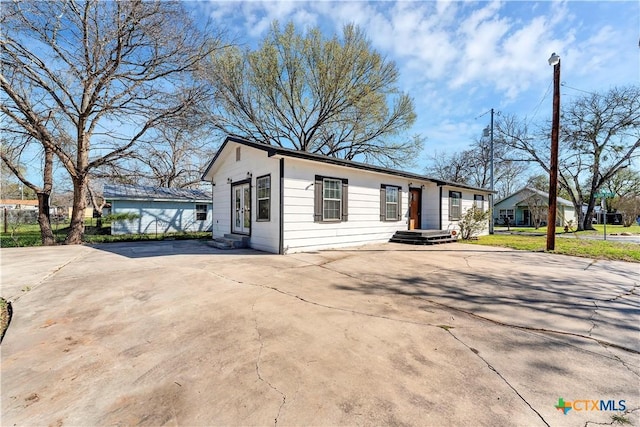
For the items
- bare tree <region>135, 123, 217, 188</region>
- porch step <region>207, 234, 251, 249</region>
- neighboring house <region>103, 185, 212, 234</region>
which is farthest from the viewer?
neighboring house <region>103, 185, 212, 234</region>

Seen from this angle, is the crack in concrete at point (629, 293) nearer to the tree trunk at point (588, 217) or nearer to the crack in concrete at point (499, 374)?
the crack in concrete at point (499, 374)

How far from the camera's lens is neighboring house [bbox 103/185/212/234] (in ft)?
50.8

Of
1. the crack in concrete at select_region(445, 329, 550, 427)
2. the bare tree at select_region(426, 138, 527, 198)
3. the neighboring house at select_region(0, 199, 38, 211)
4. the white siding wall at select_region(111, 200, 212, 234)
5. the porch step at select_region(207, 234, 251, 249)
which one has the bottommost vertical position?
the crack in concrete at select_region(445, 329, 550, 427)

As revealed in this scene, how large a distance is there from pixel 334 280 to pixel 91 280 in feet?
14.7

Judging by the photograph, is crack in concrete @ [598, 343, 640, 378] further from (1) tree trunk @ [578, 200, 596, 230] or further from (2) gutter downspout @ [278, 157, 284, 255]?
(1) tree trunk @ [578, 200, 596, 230]

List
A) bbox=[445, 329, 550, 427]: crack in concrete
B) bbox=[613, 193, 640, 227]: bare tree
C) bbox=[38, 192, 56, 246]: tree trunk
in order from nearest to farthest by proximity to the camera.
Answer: bbox=[445, 329, 550, 427]: crack in concrete → bbox=[38, 192, 56, 246]: tree trunk → bbox=[613, 193, 640, 227]: bare tree

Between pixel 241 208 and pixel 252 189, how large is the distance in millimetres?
1273

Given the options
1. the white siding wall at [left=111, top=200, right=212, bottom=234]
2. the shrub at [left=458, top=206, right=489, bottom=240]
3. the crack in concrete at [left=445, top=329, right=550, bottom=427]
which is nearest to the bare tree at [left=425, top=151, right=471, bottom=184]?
the shrub at [left=458, top=206, right=489, bottom=240]

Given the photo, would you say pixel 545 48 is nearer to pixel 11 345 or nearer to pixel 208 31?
pixel 208 31

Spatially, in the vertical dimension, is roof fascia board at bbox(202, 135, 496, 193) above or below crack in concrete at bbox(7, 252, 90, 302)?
above

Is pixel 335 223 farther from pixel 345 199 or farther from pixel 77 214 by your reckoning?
pixel 77 214

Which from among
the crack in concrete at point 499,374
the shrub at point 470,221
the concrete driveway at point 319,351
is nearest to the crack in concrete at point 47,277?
the concrete driveway at point 319,351

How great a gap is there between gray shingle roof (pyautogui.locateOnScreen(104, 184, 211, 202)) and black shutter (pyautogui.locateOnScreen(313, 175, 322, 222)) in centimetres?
1207

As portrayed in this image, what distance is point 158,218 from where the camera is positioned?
55.0ft
